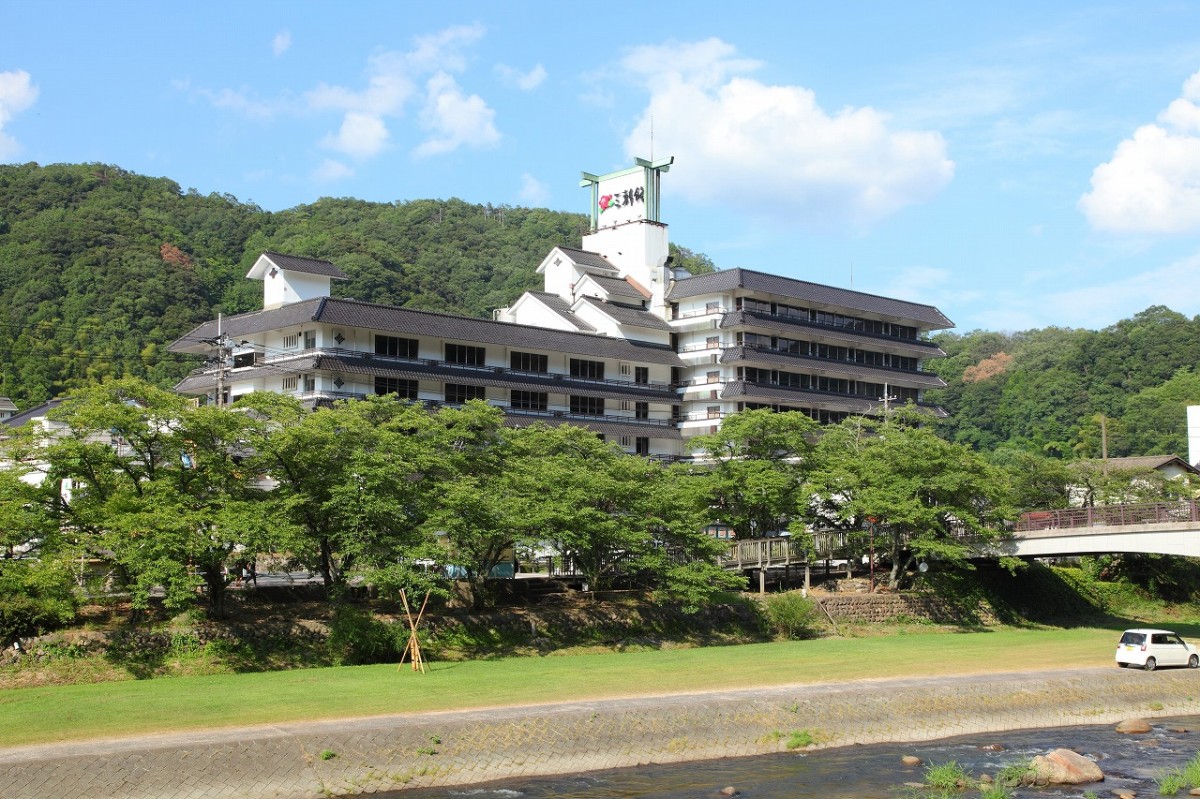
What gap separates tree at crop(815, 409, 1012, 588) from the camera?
56938mm

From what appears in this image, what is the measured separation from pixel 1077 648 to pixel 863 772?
23330mm

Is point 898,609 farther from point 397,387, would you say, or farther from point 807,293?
point 807,293

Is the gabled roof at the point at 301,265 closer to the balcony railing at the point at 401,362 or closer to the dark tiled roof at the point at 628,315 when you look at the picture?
the balcony railing at the point at 401,362

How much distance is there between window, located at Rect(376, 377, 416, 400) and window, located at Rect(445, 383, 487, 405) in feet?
7.66

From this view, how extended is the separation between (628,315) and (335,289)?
42.2 meters

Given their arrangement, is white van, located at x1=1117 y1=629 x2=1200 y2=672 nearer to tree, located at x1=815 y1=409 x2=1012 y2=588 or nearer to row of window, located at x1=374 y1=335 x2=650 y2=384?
tree, located at x1=815 y1=409 x2=1012 y2=588

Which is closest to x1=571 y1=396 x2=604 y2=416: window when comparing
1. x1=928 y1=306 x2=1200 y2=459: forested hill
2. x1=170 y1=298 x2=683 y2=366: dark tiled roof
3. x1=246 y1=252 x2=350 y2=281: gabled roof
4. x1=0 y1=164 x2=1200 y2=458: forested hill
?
x1=170 y1=298 x2=683 y2=366: dark tiled roof

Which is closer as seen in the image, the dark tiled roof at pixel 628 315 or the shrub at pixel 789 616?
the shrub at pixel 789 616

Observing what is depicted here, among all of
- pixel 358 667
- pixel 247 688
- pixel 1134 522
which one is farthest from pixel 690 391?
pixel 247 688

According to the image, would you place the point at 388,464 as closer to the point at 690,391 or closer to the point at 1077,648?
the point at 1077,648

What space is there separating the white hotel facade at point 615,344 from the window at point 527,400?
148 mm

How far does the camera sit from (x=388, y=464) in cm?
4228

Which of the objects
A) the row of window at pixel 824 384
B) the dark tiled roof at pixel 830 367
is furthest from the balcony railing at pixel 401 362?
the row of window at pixel 824 384

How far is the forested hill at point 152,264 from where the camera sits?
100m
